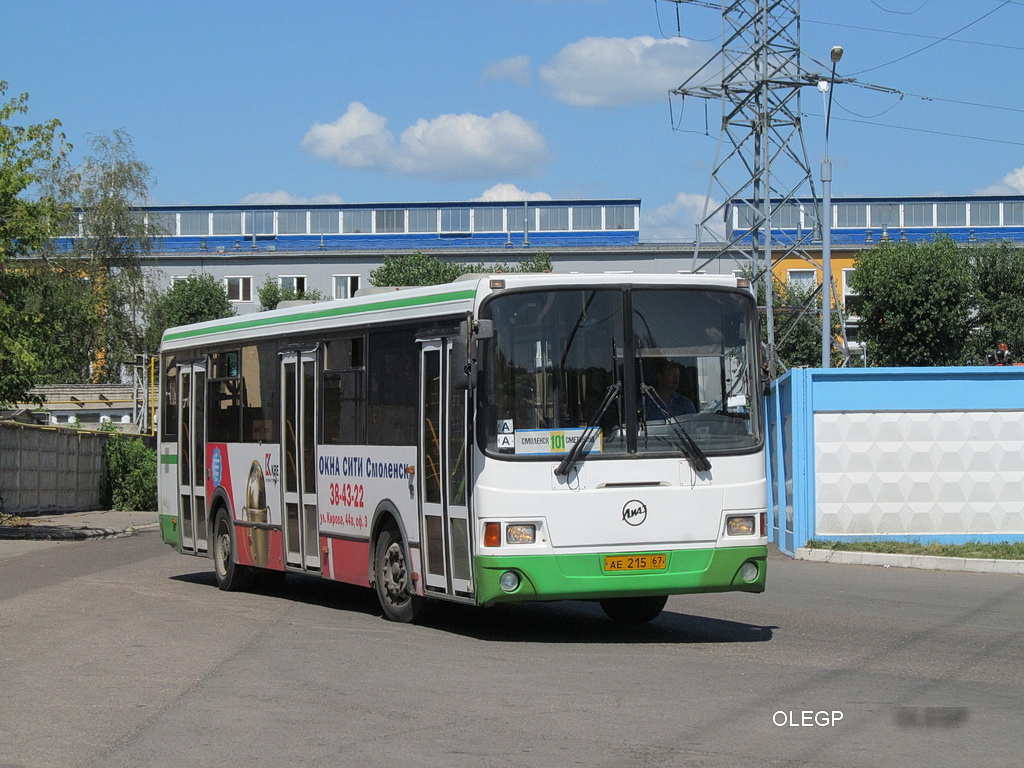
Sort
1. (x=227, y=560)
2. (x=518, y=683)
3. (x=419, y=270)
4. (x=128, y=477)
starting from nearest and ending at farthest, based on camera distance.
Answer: (x=518, y=683), (x=227, y=560), (x=128, y=477), (x=419, y=270)

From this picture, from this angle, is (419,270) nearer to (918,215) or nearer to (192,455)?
(918,215)

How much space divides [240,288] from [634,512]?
85880mm

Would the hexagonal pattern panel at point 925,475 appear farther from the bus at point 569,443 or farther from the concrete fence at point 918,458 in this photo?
the bus at point 569,443

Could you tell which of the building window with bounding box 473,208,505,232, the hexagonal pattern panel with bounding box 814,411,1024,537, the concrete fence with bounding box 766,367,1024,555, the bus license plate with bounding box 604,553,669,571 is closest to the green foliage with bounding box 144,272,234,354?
the building window with bounding box 473,208,505,232

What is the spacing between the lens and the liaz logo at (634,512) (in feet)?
35.6

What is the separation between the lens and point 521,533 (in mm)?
10641

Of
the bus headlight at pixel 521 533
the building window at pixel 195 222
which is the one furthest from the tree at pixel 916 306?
the bus headlight at pixel 521 533

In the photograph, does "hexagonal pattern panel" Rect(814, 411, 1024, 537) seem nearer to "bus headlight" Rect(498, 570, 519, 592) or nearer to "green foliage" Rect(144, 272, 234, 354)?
"bus headlight" Rect(498, 570, 519, 592)

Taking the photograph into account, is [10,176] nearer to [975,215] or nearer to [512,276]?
[512,276]

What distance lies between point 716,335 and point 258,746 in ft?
→ 18.3

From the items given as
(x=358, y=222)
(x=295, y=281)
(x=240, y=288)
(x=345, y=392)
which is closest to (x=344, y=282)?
(x=295, y=281)

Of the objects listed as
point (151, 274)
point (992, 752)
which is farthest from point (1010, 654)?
point (151, 274)

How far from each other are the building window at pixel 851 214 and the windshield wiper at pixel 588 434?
8393cm

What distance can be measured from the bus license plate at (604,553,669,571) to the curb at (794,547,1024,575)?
894 cm
